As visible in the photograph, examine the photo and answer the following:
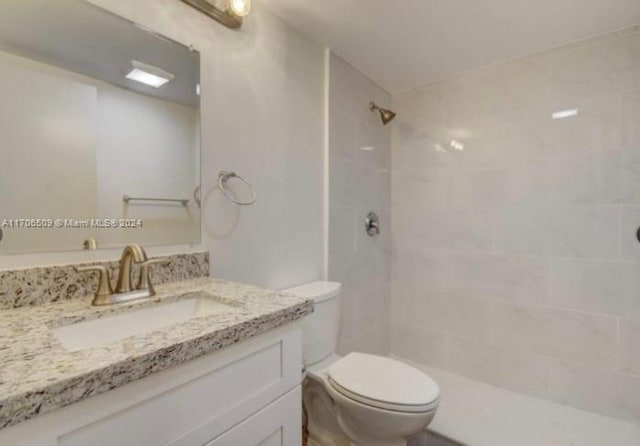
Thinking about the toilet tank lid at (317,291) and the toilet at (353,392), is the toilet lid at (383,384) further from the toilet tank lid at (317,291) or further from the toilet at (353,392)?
the toilet tank lid at (317,291)

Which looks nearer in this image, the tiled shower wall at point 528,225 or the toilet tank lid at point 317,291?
the toilet tank lid at point 317,291

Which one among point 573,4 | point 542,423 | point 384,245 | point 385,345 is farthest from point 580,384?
point 573,4

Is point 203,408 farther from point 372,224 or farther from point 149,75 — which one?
point 372,224

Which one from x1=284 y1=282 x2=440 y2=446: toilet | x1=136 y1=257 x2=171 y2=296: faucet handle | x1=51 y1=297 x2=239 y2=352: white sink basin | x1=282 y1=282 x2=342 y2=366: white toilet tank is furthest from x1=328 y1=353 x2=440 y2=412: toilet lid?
x1=136 y1=257 x2=171 y2=296: faucet handle

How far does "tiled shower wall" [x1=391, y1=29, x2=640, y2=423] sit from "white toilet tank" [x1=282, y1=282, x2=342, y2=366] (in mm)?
951

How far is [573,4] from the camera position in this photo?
1.44 meters

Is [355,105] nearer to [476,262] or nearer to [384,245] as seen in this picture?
[384,245]


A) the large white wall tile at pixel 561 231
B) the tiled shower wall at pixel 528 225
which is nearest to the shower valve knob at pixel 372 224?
the tiled shower wall at pixel 528 225

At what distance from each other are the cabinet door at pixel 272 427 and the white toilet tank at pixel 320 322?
22.1 inches

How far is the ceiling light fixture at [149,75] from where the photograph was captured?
1.10 m

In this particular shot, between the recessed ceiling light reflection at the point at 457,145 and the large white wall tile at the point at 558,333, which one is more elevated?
the recessed ceiling light reflection at the point at 457,145

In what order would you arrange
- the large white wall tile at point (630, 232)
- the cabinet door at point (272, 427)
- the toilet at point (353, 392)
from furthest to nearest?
the large white wall tile at point (630, 232)
the toilet at point (353, 392)
the cabinet door at point (272, 427)

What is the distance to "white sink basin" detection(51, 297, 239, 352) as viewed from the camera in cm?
78

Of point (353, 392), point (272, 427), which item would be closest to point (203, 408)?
point (272, 427)
